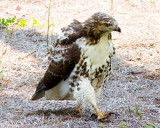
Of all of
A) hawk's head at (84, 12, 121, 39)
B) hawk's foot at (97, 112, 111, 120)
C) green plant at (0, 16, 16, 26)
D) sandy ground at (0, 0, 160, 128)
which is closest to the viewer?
hawk's head at (84, 12, 121, 39)

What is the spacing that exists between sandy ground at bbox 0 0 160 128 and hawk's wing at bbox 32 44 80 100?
0.38m

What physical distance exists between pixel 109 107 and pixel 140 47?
9.27 ft

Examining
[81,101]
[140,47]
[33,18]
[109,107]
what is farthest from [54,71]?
[33,18]

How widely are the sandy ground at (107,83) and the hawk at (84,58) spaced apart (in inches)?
13.9

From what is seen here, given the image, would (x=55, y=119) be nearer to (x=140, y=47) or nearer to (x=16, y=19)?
(x=140, y=47)

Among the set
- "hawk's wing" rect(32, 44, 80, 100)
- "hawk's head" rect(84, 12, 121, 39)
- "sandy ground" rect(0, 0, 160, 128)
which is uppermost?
"hawk's head" rect(84, 12, 121, 39)

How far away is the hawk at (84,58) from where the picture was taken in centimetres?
468

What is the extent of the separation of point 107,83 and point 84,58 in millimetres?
1777

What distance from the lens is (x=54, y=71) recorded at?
504 cm

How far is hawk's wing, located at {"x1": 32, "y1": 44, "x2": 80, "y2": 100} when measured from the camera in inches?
186

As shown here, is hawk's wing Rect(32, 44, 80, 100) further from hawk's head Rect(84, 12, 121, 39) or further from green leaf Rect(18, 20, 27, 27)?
green leaf Rect(18, 20, 27, 27)

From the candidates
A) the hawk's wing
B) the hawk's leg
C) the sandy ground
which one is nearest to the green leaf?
the sandy ground

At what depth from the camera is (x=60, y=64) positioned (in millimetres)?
4922

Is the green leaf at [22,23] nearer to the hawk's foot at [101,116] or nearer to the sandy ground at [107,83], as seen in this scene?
the sandy ground at [107,83]
